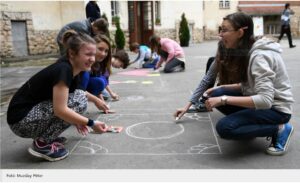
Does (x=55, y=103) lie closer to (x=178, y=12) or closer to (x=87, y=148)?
(x=87, y=148)

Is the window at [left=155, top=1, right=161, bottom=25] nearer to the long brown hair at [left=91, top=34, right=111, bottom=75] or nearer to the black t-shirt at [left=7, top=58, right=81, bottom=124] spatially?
the long brown hair at [left=91, top=34, right=111, bottom=75]

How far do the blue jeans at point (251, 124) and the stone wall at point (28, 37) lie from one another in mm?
11472

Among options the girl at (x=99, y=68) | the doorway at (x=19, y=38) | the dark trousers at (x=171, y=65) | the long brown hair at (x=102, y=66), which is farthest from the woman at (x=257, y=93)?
the doorway at (x=19, y=38)

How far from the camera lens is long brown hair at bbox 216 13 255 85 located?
2.42 m

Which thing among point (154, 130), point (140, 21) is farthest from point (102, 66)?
point (140, 21)

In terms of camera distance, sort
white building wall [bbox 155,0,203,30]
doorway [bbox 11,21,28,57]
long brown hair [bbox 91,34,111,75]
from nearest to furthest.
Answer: long brown hair [bbox 91,34,111,75]
doorway [bbox 11,21,28,57]
white building wall [bbox 155,0,203,30]

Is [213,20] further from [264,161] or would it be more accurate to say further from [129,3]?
[264,161]

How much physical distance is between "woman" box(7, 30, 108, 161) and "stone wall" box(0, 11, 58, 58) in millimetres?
10779

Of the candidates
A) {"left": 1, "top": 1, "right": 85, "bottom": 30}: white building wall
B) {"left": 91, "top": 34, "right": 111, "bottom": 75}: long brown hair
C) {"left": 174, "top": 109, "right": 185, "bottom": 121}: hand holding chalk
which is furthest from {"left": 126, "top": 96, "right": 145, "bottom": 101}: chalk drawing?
{"left": 1, "top": 1, "right": 85, "bottom": 30}: white building wall

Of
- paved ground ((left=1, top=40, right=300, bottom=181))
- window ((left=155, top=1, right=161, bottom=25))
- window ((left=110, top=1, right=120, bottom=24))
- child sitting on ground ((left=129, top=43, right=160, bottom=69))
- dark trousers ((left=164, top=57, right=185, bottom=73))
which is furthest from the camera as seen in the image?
window ((left=155, top=1, right=161, bottom=25))

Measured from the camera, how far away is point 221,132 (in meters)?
2.41

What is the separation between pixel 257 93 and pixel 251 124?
0.75 ft

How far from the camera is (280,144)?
2496 millimetres

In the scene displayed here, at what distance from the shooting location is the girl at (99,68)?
3.39 meters
